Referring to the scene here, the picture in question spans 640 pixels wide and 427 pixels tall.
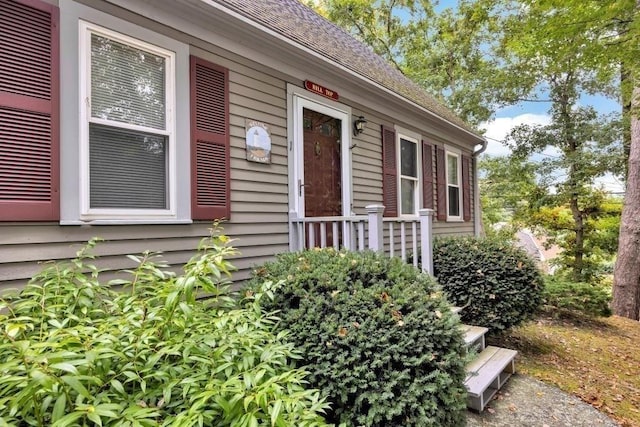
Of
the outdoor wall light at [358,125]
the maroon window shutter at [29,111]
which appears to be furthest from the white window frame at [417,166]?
the maroon window shutter at [29,111]

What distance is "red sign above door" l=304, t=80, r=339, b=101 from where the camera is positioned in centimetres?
458

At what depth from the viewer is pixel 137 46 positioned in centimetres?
302

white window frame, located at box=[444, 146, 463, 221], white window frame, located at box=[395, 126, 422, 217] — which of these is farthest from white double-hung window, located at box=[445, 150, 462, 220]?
white window frame, located at box=[395, 126, 422, 217]

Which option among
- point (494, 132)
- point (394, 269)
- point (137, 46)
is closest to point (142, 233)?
point (137, 46)

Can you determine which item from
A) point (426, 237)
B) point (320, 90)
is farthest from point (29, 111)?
point (426, 237)

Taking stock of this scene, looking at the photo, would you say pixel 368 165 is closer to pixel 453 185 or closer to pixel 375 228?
pixel 375 228

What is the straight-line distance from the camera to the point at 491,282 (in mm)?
4625

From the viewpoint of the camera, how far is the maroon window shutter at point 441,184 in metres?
7.52

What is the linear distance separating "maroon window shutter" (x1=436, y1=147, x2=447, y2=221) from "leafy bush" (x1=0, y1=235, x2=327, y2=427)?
5846 mm

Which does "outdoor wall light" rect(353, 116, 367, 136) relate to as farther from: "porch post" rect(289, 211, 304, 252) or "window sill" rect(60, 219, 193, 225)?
"window sill" rect(60, 219, 193, 225)

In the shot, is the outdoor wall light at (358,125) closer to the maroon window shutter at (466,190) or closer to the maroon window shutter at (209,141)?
the maroon window shutter at (209,141)

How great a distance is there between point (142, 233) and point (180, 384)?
1.65 m

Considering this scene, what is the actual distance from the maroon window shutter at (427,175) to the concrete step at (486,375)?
335 cm

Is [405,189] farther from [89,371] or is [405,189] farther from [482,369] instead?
[89,371]
